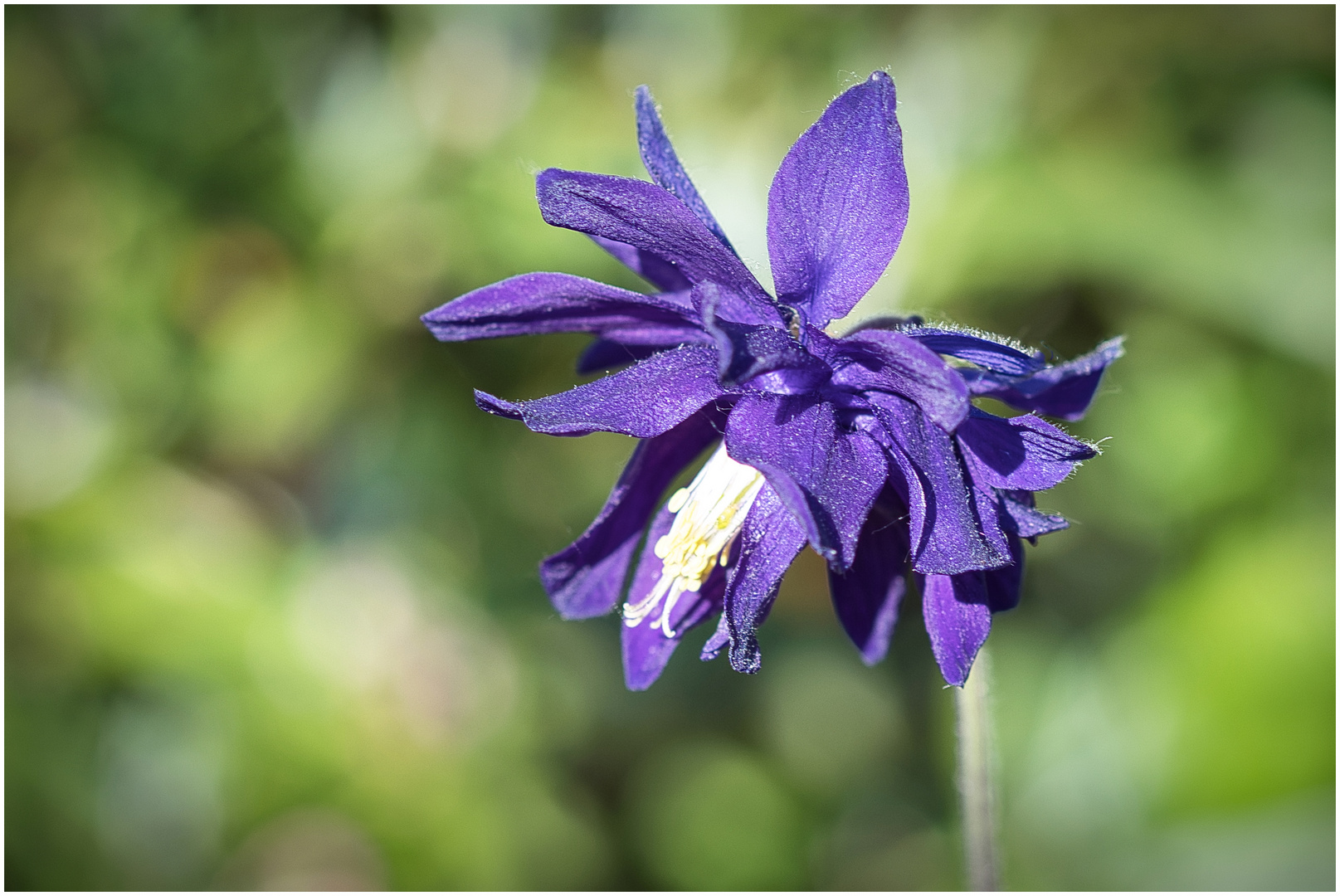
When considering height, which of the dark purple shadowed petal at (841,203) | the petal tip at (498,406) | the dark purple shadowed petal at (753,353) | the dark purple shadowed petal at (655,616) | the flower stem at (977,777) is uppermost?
the dark purple shadowed petal at (841,203)

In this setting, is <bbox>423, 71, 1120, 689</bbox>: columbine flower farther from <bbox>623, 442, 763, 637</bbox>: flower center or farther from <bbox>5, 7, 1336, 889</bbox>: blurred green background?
<bbox>5, 7, 1336, 889</bbox>: blurred green background

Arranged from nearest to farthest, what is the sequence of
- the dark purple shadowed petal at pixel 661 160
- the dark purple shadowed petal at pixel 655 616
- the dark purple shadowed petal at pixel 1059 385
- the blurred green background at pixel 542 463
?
the dark purple shadowed petal at pixel 1059 385
the dark purple shadowed petal at pixel 661 160
the dark purple shadowed petal at pixel 655 616
the blurred green background at pixel 542 463

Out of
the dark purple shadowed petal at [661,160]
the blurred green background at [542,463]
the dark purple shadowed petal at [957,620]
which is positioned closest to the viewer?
the dark purple shadowed petal at [957,620]

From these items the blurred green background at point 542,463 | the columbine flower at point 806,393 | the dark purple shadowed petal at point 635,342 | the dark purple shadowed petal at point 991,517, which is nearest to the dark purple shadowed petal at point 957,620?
the columbine flower at point 806,393

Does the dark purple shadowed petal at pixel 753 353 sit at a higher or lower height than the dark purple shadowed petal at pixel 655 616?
higher

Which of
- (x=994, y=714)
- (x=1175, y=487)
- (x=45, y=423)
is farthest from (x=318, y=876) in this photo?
(x=1175, y=487)

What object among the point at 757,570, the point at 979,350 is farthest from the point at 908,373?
the point at 757,570

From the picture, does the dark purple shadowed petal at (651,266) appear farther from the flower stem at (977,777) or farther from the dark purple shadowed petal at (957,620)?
the flower stem at (977,777)

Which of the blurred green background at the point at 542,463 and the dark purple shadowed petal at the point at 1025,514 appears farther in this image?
the blurred green background at the point at 542,463
